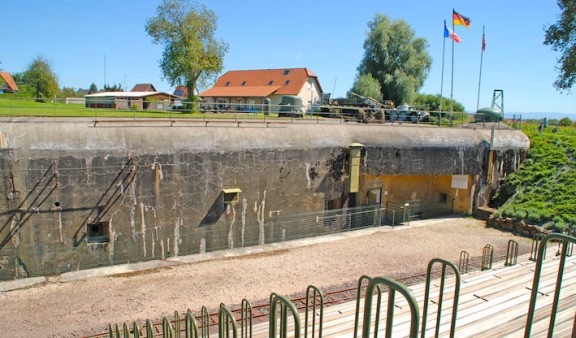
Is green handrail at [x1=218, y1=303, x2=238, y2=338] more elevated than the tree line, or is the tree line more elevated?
the tree line

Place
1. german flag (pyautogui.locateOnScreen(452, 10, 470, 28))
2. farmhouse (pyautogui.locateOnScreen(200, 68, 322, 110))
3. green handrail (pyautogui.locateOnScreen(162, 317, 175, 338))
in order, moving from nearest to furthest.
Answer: green handrail (pyautogui.locateOnScreen(162, 317, 175, 338)) < german flag (pyautogui.locateOnScreen(452, 10, 470, 28)) < farmhouse (pyautogui.locateOnScreen(200, 68, 322, 110))

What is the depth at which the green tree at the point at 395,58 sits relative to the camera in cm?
4112

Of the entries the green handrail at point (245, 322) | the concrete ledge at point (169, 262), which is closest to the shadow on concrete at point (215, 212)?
the concrete ledge at point (169, 262)

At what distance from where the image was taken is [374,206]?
748 inches

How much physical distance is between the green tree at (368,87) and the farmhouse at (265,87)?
675cm

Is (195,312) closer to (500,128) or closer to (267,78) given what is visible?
(500,128)

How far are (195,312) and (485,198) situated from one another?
16.3 metres

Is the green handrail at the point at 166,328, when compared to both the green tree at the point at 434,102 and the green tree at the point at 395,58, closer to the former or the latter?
the green tree at the point at 395,58

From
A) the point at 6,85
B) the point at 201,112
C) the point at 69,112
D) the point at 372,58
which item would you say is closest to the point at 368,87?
the point at 372,58

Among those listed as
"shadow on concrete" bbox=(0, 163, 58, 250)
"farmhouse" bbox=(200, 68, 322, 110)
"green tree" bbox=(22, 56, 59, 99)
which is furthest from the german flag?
"green tree" bbox=(22, 56, 59, 99)

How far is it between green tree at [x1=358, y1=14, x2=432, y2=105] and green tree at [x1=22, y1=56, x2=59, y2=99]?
33259mm

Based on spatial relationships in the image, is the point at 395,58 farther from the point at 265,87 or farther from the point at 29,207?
the point at 29,207

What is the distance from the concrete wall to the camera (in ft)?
40.5

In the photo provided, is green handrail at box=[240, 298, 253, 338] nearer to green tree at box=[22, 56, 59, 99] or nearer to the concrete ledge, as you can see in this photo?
the concrete ledge
